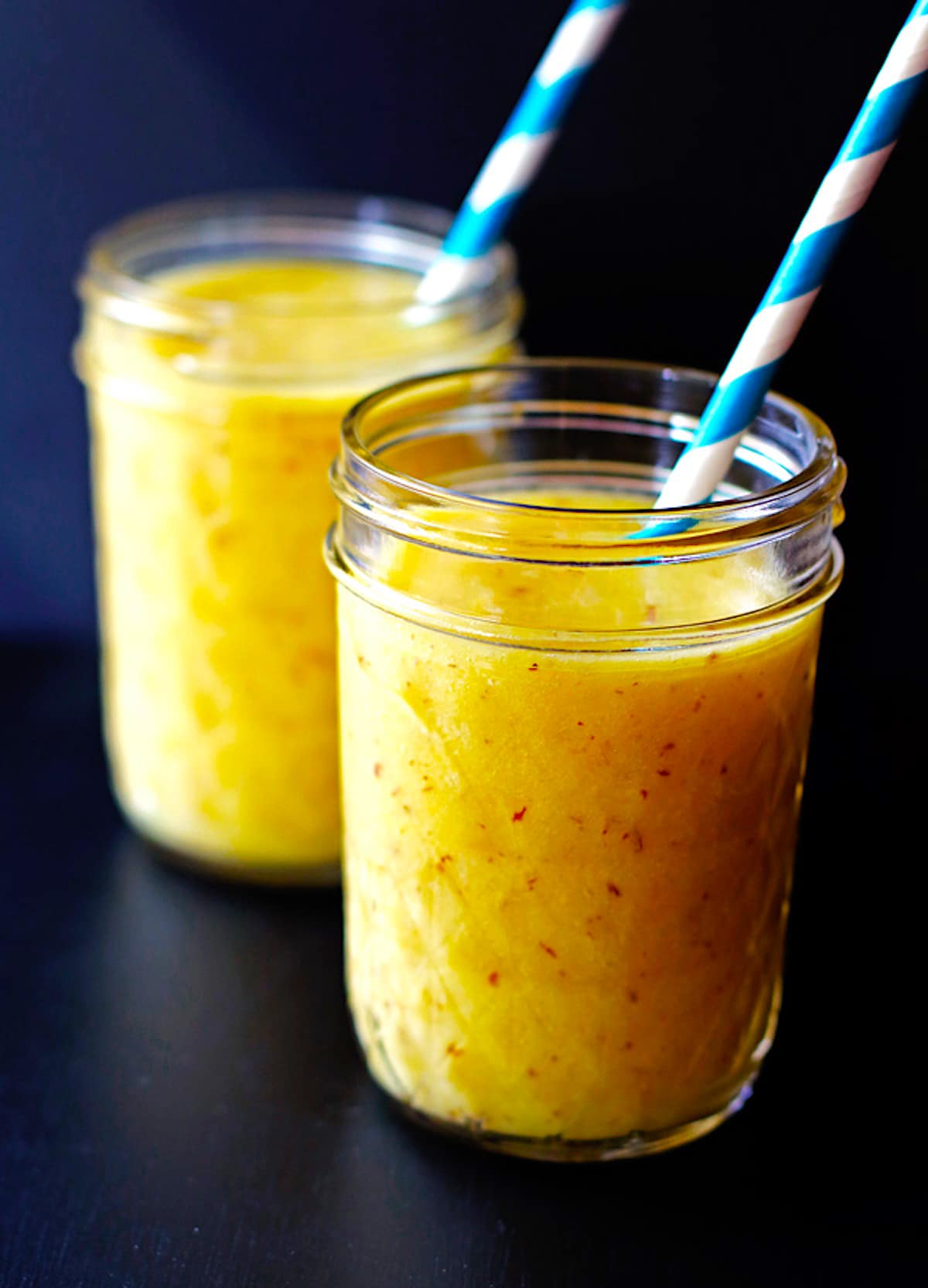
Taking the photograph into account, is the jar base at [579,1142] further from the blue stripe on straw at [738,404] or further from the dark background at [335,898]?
the blue stripe on straw at [738,404]

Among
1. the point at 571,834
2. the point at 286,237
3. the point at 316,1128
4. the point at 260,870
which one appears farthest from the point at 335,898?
the point at 286,237

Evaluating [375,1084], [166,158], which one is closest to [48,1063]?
[375,1084]

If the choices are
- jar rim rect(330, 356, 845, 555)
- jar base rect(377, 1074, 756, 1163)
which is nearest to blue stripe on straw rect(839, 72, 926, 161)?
jar rim rect(330, 356, 845, 555)

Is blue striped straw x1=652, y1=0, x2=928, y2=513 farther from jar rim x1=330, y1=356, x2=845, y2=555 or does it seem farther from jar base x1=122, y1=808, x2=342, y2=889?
jar base x1=122, y1=808, x2=342, y2=889

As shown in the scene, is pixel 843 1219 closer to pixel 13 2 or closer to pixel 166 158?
pixel 166 158

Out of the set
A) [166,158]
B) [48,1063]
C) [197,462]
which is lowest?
[48,1063]
